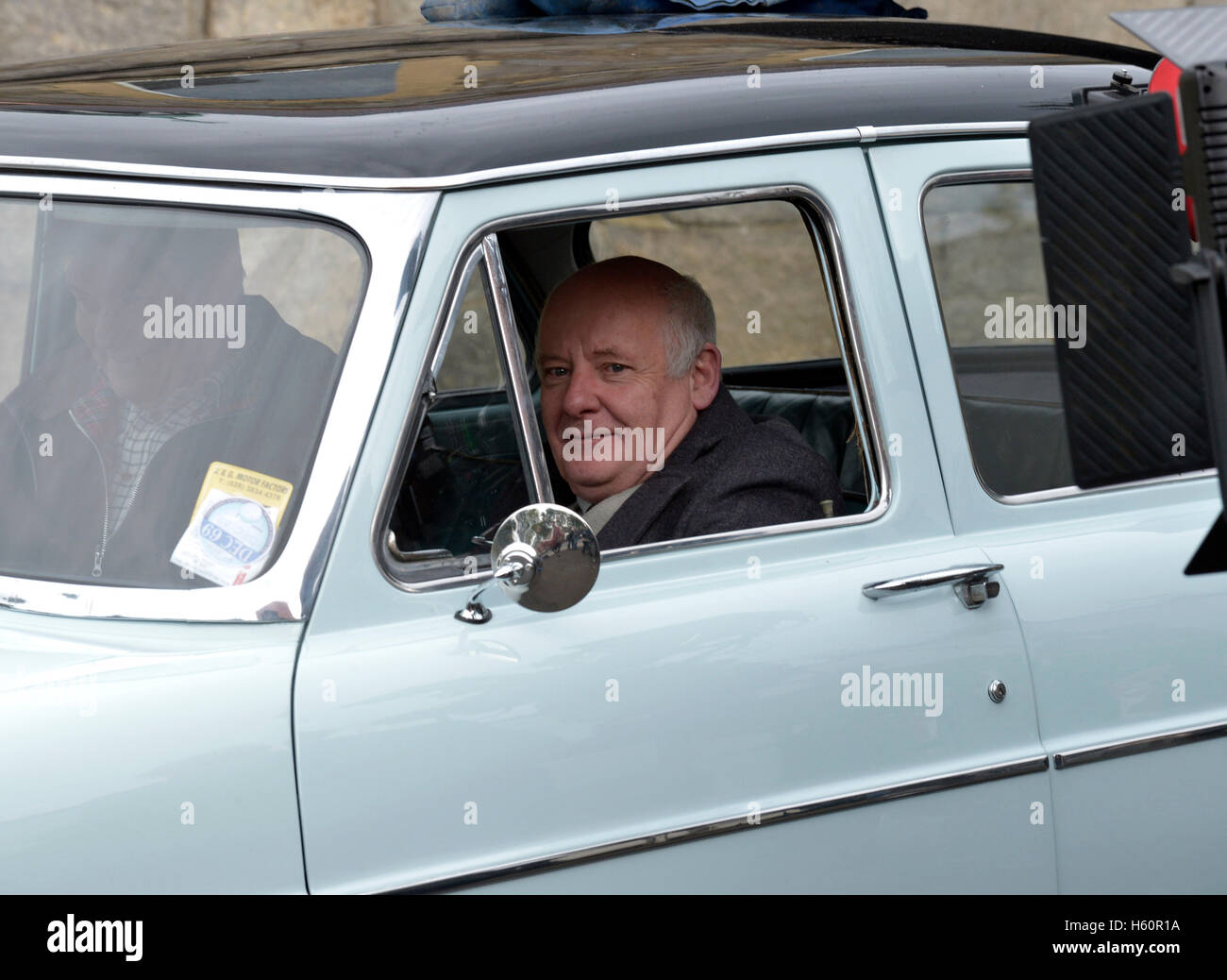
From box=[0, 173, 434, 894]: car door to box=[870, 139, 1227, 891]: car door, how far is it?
2.77 feet

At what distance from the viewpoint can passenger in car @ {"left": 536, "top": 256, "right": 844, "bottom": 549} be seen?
2.48 meters

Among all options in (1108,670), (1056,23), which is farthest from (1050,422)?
(1056,23)

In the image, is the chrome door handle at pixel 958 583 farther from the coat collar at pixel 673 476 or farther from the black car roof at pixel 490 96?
the black car roof at pixel 490 96

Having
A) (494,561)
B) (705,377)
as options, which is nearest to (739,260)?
(705,377)

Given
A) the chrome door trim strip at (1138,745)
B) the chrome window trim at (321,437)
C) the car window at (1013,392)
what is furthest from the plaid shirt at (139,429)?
the chrome door trim strip at (1138,745)

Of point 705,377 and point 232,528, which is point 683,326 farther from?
point 232,528

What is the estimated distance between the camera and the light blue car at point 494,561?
1.88 metres

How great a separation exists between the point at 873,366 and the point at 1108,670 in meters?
0.62

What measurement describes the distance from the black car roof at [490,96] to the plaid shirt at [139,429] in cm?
31

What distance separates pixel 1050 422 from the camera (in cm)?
275

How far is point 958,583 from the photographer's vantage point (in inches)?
87.4

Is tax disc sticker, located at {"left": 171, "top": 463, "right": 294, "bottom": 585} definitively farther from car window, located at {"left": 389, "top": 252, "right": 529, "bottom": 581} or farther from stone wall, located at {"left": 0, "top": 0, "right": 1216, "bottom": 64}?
stone wall, located at {"left": 0, "top": 0, "right": 1216, "bottom": 64}

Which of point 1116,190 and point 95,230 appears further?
point 95,230
